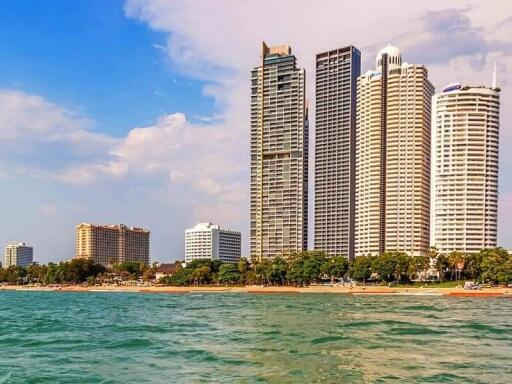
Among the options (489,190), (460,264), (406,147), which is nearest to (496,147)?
(489,190)

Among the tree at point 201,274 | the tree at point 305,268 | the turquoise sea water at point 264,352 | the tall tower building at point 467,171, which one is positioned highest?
the tall tower building at point 467,171

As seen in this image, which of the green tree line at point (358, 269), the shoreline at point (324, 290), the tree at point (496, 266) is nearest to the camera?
the shoreline at point (324, 290)

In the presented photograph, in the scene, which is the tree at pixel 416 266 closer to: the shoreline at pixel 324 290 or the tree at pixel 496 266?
the shoreline at pixel 324 290

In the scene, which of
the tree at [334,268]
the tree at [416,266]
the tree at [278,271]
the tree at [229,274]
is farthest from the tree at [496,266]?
the tree at [229,274]

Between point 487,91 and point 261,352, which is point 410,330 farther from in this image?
point 487,91

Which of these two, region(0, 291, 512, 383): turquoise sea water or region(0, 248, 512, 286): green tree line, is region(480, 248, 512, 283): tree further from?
region(0, 291, 512, 383): turquoise sea water
